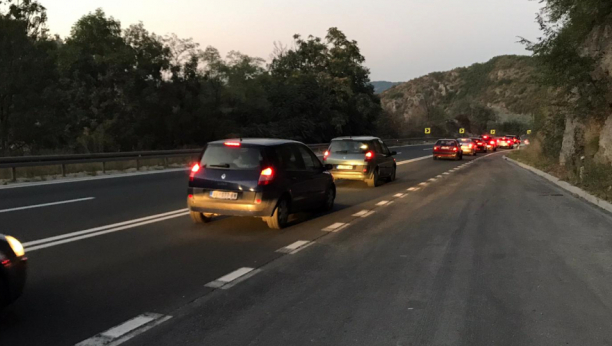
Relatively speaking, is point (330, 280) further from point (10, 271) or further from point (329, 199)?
point (329, 199)

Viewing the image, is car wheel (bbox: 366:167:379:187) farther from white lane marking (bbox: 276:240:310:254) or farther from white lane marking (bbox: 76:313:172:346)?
white lane marking (bbox: 76:313:172:346)

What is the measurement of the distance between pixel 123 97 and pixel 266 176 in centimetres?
3408

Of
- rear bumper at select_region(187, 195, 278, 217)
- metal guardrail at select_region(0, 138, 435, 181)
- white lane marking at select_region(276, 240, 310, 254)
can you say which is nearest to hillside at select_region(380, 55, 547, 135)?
metal guardrail at select_region(0, 138, 435, 181)

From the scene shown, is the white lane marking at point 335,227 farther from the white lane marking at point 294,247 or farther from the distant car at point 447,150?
the distant car at point 447,150

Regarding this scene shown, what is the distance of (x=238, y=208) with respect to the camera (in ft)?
29.4

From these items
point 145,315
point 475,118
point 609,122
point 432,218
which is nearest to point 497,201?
point 432,218

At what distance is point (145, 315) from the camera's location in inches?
188

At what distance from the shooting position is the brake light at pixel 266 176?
900 centimetres

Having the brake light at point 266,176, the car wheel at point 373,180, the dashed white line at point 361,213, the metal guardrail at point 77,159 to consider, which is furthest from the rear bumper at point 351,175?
the brake light at point 266,176

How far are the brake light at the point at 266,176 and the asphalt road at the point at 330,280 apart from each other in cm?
88

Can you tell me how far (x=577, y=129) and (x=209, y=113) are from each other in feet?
101

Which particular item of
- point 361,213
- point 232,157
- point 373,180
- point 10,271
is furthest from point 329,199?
point 10,271

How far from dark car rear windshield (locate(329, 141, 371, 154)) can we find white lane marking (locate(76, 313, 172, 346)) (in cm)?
1320

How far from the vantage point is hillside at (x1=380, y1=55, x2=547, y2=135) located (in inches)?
4262
